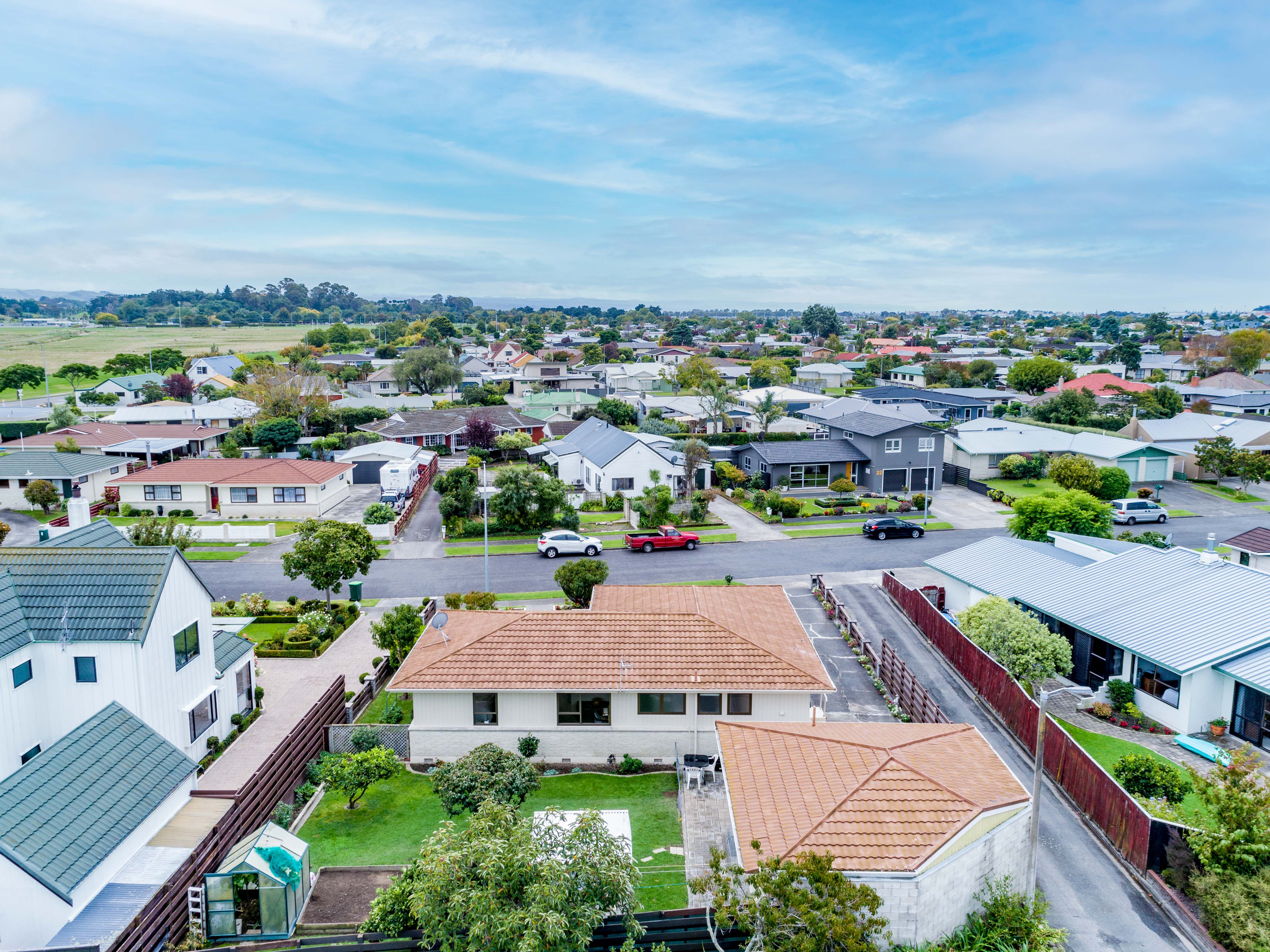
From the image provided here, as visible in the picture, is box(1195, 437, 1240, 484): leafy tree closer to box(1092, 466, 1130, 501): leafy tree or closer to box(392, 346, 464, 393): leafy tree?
box(1092, 466, 1130, 501): leafy tree

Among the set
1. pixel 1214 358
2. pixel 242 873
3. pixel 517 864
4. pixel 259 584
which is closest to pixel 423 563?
pixel 259 584

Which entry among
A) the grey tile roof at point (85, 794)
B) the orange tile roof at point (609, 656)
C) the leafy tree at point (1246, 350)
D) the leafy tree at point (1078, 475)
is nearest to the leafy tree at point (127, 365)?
the orange tile roof at point (609, 656)

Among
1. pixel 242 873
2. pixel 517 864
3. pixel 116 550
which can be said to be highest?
pixel 116 550

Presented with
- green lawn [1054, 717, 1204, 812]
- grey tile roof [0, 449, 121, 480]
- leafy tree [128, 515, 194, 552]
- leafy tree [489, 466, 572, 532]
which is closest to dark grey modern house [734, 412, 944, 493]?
leafy tree [489, 466, 572, 532]

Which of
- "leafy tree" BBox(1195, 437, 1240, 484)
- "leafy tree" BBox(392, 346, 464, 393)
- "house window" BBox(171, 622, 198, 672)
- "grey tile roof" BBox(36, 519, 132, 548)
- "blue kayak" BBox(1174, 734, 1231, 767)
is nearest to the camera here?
"house window" BBox(171, 622, 198, 672)

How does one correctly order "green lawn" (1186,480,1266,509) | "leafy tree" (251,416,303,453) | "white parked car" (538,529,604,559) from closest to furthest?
1. "white parked car" (538,529,604,559)
2. "green lawn" (1186,480,1266,509)
3. "leafy tree" (251,416,303,453)

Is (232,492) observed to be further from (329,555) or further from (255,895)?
(255,895)

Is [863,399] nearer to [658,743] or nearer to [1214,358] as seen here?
[658,743]
